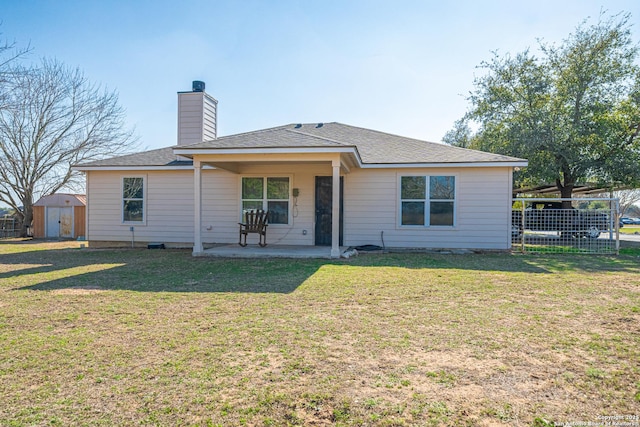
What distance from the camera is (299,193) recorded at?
416 inches

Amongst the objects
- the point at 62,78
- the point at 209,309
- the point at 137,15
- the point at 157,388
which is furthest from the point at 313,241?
the point at 62,78

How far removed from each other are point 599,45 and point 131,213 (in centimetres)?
1720

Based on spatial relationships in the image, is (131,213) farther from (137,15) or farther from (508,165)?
(508,165)

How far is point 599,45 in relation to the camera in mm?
14430

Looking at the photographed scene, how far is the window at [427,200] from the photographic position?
1000 centimetres

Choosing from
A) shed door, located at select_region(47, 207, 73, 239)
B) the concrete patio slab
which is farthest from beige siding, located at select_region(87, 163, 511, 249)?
shed door, located at select_region(47, 207, 73, 239)

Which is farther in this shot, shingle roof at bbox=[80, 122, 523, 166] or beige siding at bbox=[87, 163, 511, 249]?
beige siding at bbox=[87, 163, 511, 249]

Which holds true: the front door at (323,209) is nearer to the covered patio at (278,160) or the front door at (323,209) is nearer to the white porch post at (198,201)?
the covered patio at (278,160)

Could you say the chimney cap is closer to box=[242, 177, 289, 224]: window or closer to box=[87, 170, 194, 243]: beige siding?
box=[87, 170, 194, 243]: beige siding

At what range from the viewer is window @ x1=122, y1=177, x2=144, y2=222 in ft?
37.4

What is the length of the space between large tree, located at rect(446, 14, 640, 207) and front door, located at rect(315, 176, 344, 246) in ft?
27.5

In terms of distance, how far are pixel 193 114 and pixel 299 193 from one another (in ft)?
13.0

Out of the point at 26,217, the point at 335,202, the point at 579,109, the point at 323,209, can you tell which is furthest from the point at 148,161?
the point at 579,109

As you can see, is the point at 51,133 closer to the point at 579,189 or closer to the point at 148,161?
the point at 148,161
